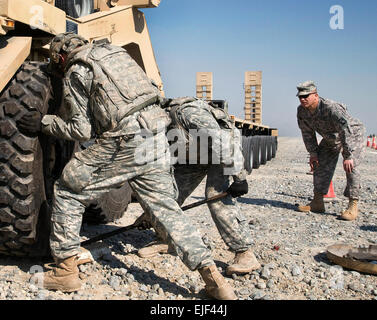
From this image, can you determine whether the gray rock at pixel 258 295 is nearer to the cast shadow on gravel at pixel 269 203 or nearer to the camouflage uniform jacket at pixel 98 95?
the camouflage uniform jacket at pixel 98 95

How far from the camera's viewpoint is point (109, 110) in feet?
9.70

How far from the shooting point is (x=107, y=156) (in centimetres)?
302

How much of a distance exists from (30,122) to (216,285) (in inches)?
67.9

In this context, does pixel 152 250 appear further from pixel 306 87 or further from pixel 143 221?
pixel 306 87

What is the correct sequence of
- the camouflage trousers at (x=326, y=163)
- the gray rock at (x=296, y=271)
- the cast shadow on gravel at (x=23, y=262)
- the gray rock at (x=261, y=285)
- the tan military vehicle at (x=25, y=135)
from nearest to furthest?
the tan military vehicle at (x=25, y=135), the gray rock at (x=261, y=285), the cast shadow on gravel at (x=23, y=262), the gray rock at (x=296, y=271), the camouflage trousers at (x=326, y=163)

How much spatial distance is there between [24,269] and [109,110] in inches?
57.1

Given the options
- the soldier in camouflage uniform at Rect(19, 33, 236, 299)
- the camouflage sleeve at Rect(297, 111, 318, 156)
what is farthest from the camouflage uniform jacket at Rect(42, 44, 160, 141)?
the camouflage sleeve at Rect(297, 111, 318, 156)

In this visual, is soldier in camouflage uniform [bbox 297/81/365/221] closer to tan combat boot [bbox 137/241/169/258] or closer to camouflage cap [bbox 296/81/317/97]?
camouflage cap [bbox 296/81/317/97]

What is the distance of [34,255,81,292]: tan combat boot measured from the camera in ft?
9.89

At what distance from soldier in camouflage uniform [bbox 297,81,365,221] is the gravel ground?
0.44 metres

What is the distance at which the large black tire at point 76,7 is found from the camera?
509 cm

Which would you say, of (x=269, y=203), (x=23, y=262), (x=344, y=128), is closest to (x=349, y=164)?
(x=344, y=128)

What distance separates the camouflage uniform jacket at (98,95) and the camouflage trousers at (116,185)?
0.42 feet

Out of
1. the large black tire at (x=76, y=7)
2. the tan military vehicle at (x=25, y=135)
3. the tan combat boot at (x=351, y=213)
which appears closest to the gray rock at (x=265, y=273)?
the tan military vehicle at (x=25, y=135)
